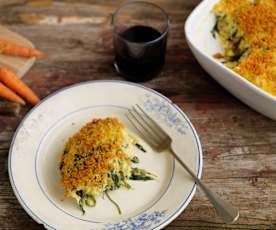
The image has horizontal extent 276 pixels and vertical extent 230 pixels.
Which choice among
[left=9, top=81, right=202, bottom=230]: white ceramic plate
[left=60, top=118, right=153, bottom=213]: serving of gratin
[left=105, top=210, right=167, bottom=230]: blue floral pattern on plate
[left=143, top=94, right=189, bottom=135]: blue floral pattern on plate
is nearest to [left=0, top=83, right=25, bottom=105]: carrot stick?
[left=9, top=81, right=202, bottom=230]: white ceramic plate

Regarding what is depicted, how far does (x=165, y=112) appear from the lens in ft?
6.49

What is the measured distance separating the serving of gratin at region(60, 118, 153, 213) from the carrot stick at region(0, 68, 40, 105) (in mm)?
434

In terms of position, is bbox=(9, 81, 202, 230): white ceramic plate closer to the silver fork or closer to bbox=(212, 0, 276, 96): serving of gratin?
the silver fork

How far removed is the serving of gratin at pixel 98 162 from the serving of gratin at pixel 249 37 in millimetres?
677

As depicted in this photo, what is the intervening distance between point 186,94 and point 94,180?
2.59 ft

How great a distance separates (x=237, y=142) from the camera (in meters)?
2.00

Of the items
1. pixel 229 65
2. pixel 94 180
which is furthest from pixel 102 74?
pixel 94 180

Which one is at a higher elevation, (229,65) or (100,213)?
(229,65)

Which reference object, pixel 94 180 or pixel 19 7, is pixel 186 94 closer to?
pixel 94 180

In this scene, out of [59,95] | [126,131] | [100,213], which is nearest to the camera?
[100,213]

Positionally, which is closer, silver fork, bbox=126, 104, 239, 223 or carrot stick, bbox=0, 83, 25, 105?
silver fork, bbox=126, 104, 239, 223

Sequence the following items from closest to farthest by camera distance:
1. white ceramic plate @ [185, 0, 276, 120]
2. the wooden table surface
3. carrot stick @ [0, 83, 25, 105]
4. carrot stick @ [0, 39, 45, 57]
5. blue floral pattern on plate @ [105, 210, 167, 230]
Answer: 1. blue floral pattern on plate @ [105, 210, 167, 230]
2. the wooden table surface
3. white ceramic plate @ [185, 0, 276, 120]
4. carrot stick @ [0, 83, 25, 105]
5. carrot stick @ [0, 39, 45, 57]

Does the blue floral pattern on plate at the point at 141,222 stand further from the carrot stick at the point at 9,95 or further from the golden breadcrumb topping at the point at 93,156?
the carrot stick at the point at 9,95

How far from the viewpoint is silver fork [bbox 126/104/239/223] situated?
1.60 metres
